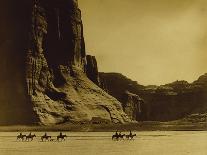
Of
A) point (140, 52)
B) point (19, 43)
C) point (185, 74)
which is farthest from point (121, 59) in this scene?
point (19, 43)

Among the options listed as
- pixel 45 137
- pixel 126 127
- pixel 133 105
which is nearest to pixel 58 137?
pixel 45 137

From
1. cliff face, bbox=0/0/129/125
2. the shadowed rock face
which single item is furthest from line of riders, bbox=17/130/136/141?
the shadowed rock face

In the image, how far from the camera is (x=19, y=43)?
6.51 metres

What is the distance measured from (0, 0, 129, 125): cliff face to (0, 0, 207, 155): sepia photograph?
0.5 inches

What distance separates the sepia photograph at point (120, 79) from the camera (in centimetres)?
612

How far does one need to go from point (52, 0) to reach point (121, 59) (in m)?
1.00

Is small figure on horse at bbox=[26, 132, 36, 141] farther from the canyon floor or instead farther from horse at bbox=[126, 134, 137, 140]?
horse at bbox=[126, 134, 137, 140]

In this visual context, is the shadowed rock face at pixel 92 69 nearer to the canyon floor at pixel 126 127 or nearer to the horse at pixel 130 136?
the canyon floor at pixel 126 127

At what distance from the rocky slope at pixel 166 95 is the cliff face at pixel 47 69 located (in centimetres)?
15

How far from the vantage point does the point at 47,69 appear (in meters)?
6.57

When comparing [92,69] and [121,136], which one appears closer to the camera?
[121,136]

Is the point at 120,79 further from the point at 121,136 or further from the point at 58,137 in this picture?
the point at 58,137

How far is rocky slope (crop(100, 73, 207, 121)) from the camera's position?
6.20 metres

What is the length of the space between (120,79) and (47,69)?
815mm
